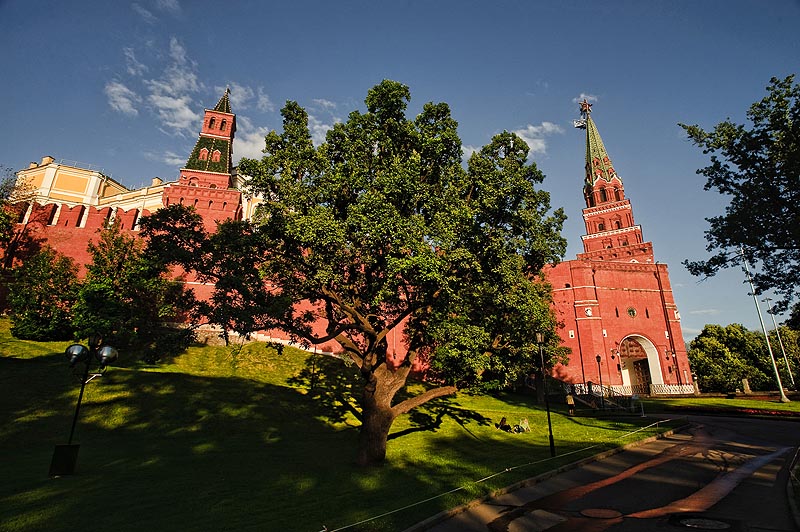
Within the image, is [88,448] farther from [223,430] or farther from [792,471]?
[792,471]

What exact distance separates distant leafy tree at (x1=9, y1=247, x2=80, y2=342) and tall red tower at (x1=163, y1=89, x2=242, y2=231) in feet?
41.2

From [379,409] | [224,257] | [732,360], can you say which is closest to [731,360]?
[732,360]

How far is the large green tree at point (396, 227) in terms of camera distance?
12500 millimetres

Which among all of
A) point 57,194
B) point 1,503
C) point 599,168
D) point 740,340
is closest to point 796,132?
point 1,503

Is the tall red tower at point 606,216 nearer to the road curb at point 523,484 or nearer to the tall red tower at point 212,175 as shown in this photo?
the road curb at point 523,484

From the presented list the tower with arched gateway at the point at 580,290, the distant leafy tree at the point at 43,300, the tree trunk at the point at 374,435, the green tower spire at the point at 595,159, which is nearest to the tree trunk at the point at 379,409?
the tree trunk at the point at 374,435

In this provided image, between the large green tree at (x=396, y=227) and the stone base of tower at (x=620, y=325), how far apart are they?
1242 inches

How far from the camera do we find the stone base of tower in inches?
1665

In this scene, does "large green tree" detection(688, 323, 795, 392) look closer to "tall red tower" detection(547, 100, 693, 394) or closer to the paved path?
"tall red tower" detection(547, 100, 693, 394)

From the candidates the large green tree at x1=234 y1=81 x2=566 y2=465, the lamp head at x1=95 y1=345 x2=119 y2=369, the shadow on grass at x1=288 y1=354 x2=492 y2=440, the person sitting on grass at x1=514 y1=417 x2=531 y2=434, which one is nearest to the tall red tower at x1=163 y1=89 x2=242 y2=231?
the shadow on grass at x1=288 y1=354 x2=492 y2=440

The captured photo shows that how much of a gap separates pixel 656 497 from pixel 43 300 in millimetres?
41950

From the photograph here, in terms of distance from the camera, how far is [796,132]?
55.0 ft

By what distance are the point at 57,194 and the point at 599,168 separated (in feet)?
Answer: 292

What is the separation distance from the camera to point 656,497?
30.9 ft
